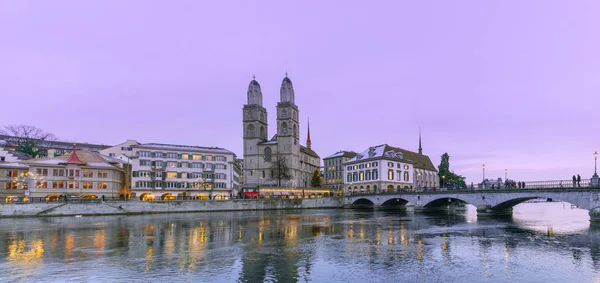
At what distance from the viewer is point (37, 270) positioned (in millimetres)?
23047

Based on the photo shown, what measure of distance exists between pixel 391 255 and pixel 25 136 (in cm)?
12668

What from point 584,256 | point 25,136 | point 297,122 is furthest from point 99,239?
point 297,122

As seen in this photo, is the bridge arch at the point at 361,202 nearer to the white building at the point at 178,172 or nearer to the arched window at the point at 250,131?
the white building at the point at 178,172

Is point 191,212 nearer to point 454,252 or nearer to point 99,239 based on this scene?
point 99,239

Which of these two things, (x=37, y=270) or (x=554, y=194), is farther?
(x=554, y=194)

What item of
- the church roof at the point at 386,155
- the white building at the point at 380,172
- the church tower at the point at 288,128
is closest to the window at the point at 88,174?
the white building at the point at 380,172

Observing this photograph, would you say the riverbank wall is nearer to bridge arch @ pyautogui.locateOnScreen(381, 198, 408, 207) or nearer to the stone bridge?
bridge arch @ pyautogui.locateOnScreen(381, 198, 408, 207)

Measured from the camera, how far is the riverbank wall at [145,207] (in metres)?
72.7

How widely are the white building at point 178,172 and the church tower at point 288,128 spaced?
3506cm

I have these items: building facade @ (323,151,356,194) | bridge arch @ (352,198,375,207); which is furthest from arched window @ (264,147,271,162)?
bridge arch @ (352,198,375,207)

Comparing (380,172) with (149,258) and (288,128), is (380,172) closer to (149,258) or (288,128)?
(288,128)

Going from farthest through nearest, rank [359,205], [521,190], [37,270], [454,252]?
[359,205]
[521,190]
[454,252]
[37,270]

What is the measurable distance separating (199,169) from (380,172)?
4641 cm

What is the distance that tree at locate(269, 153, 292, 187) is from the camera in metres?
138
